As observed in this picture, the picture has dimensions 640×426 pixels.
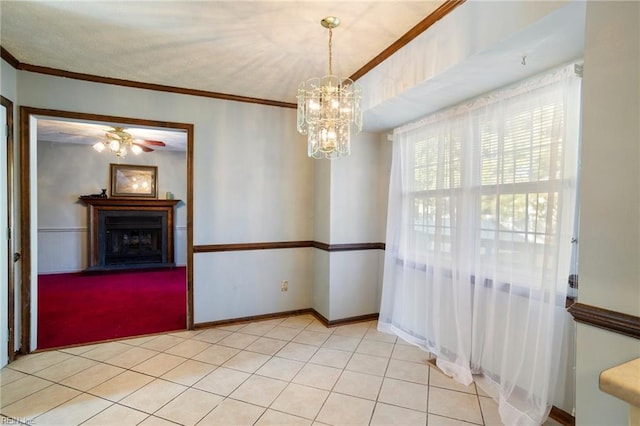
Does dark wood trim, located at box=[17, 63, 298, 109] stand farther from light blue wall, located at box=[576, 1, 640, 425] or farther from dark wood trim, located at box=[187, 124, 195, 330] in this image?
light blue wall, located at box=[576, 1, 640, 425]

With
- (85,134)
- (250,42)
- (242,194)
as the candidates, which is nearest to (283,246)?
(242,194)

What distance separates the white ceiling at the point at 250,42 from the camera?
1.82 m

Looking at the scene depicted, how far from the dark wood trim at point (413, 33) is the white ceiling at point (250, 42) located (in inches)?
1.5

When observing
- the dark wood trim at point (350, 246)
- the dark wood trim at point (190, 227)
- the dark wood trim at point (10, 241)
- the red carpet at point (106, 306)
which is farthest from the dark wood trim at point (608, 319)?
the dark wood trim at point (10, 241)

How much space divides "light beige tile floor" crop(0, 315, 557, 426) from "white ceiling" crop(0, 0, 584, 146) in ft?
7.18

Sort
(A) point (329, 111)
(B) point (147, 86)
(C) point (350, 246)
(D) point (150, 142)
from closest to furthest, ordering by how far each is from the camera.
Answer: (A) point (329, 111) → (B) point (147, 86) → (C) point (350, 246) → (D) point (150, 142)

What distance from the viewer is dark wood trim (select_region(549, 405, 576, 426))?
5.82ft

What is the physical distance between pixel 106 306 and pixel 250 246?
88.3 inches

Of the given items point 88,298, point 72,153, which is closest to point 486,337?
point 88,298

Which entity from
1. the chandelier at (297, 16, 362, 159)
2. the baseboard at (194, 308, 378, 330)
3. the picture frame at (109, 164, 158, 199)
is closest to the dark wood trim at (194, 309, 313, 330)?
the baseboard at (194, 308, 378, 330)

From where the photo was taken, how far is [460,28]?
71.6 inches

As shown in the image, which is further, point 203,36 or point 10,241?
point 10,241

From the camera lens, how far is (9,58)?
2486 mm

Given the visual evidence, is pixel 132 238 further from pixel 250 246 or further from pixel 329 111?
pixel 329 111
